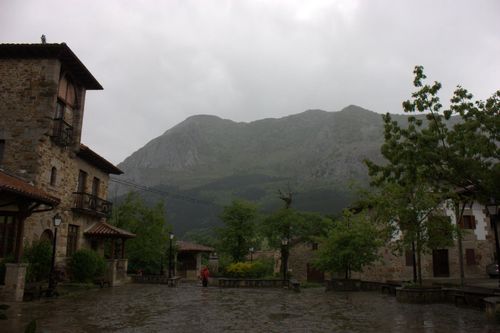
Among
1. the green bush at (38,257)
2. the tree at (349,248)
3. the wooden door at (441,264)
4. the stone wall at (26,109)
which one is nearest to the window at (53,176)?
the stone wall at (26,109)

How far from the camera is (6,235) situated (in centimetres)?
1798

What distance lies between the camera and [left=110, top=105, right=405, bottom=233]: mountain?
397ft

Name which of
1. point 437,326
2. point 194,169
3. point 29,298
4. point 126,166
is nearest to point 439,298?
point 437,326

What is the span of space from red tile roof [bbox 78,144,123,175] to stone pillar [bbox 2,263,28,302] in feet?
32.9

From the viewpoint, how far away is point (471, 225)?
29750mm

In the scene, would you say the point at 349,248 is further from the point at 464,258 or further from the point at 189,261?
the point at 189,261

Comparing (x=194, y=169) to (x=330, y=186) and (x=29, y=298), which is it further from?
(x=29, y=298)

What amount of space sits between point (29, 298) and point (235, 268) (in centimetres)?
1632

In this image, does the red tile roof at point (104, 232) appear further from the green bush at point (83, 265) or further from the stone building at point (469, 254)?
the stone building at point (469, 254)

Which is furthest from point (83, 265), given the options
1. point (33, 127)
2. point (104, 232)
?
point (33, 127)

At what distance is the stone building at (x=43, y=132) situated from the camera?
63.2ft

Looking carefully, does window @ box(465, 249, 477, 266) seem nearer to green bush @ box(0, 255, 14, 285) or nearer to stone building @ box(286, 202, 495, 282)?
stone building @ box(286, 202, 495, 282)

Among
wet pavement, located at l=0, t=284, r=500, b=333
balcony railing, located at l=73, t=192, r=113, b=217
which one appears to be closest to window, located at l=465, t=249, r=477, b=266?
wet pavement, located at l=0, t=284, r=500, b=333

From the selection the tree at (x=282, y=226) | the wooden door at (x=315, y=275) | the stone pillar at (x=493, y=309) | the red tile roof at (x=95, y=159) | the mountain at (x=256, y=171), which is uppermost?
the mountain at (x=256, y=171)
